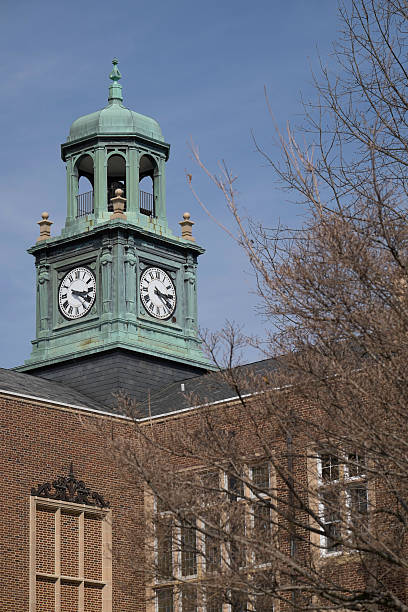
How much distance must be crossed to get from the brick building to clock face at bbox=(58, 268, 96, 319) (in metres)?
0.03

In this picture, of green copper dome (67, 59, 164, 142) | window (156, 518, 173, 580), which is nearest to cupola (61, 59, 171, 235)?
green copper dome (67, 59, 164, 142)

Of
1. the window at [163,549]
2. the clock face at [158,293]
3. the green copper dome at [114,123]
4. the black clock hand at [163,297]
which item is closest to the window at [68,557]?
the clock face at [158,293]

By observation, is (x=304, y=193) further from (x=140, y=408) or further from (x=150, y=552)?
(x=140, y=408)

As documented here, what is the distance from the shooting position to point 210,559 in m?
15.0

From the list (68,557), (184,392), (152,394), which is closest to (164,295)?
(152,394)

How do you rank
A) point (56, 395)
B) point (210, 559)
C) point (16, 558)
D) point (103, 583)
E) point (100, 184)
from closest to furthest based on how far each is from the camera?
1. point (210, 559)
2. point (16, 558)
3. point (103, 583)
4. point (56, 395)
5. point (100, 184)

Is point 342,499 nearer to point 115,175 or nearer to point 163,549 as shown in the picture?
point 163,549

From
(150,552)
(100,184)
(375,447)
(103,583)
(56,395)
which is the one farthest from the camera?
(100,184)

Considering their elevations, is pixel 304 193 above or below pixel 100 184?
below

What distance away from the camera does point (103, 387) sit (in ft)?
110

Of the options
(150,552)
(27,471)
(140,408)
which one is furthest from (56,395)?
(150,552)

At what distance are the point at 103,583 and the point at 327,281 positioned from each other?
15267 mm

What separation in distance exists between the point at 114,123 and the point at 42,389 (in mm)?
8657

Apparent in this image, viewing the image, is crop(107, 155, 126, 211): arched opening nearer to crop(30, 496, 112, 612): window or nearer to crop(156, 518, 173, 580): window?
crop(30, 496, 112, 612): window
